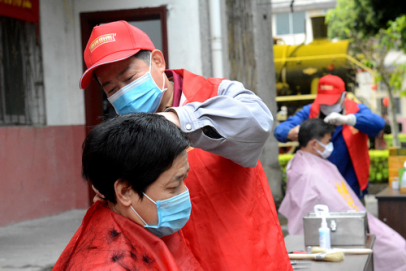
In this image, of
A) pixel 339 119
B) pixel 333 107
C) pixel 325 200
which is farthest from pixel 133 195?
pixel 333 107

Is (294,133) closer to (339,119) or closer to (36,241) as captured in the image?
(339,119)

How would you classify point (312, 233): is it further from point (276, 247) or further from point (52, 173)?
point (52, 173)

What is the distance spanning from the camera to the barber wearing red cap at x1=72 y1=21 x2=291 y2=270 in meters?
1.34

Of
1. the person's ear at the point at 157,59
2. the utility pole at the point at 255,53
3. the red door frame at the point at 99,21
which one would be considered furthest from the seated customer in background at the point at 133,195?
the utility pole at the point at 255,53

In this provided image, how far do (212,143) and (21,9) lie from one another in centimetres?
398

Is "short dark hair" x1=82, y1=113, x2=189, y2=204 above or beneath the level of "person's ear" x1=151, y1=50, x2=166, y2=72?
beneath

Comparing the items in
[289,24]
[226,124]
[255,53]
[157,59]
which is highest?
[289,24]

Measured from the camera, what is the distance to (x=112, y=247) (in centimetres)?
131

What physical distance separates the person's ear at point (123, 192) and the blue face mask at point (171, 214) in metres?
0.03

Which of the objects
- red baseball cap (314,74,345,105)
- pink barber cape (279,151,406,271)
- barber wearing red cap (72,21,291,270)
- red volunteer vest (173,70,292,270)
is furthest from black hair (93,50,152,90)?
red baseball cap (314,74,345,105)

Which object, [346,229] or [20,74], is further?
[20,74]

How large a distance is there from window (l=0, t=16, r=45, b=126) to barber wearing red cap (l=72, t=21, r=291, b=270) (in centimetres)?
336

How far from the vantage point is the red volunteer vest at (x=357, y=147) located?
13.6ft

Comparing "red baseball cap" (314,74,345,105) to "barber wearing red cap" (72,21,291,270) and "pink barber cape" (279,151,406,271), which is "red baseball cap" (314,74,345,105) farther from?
"barber wearing red cap" (72,21,291,270)
